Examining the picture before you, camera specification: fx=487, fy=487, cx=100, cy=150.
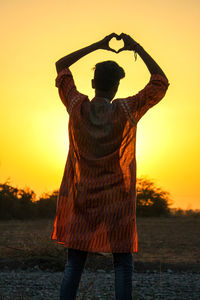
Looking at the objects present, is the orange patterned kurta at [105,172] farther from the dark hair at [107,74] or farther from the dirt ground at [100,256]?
the dirt ground at [100,256]

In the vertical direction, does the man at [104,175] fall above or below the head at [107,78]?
below

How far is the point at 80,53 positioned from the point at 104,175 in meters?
0.81

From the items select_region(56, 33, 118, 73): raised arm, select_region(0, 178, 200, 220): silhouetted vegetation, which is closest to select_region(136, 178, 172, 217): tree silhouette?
select_region(0, 178, 200, 220): silhouetted vegetation

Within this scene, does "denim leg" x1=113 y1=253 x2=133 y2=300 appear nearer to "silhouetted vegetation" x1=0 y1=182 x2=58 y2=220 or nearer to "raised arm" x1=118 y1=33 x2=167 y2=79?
"raised arm" x1=118 y1=33 x2=167 y2=79

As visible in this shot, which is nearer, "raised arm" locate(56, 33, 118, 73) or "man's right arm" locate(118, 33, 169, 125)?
"man's right arm" locate(118, 33, 169, 125)

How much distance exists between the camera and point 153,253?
30.7 ft

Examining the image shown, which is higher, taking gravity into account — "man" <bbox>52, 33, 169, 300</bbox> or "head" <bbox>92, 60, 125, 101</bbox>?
"head" <bbox>92, 60, 125, 101</bbox>

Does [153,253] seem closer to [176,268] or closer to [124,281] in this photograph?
[176,268]

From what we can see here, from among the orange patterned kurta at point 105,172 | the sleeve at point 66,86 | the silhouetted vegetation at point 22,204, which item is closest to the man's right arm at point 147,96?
the orange patterned kurta at point 105,172

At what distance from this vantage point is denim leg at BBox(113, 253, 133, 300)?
2.86m

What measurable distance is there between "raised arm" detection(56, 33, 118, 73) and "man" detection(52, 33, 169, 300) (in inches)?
0.8

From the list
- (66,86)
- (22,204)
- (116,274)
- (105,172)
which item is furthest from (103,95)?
(22,204)

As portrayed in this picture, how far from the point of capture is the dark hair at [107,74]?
2.92 meters

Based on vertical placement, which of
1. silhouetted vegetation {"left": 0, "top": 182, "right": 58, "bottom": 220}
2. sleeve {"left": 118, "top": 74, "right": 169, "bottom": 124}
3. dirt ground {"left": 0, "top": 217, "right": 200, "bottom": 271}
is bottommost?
dirt ground {"left": 0, "top": 217, "right": 200, "bottom": 271}
